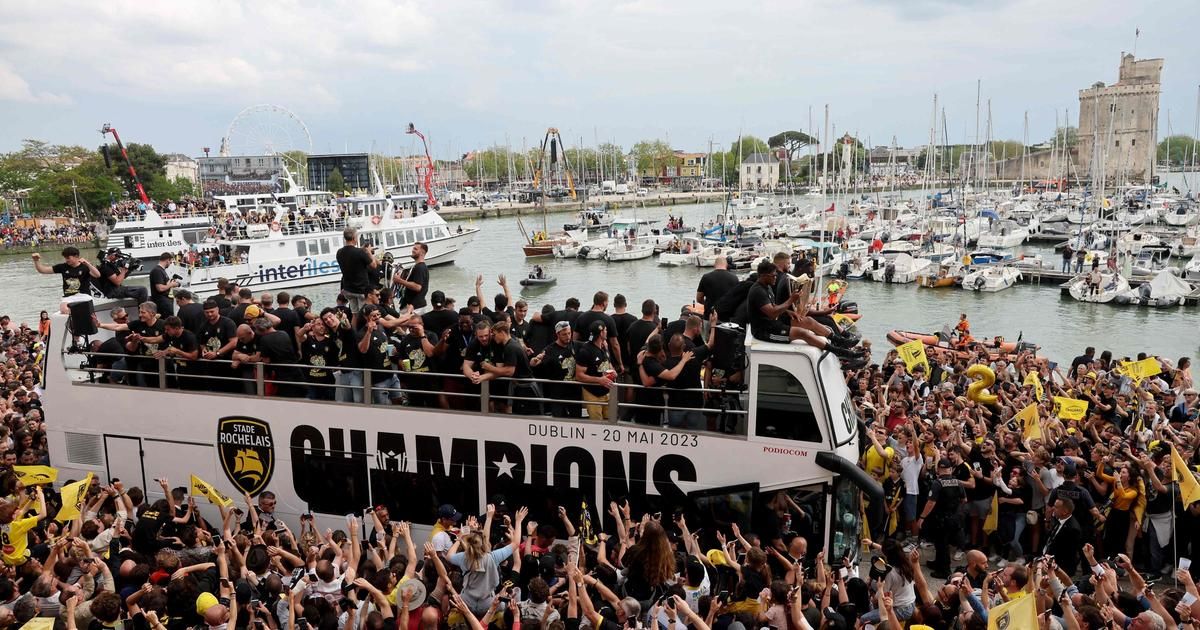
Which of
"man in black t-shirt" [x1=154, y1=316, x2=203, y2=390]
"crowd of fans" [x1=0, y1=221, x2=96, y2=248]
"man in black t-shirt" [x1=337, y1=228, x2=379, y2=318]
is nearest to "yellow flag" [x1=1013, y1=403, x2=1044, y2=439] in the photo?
"man in black t-shirt" [x1=337, y1=228, x2=379, y2=318]

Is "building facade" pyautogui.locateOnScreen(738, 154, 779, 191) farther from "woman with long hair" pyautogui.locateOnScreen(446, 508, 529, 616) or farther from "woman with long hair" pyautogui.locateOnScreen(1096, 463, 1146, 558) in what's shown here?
"woman with long hair" pyautogui.locateOnScreen(446, 508, 529, 616)

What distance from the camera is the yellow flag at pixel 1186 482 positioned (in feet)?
24.8

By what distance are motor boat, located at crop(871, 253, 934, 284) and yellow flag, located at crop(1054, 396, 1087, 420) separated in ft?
114

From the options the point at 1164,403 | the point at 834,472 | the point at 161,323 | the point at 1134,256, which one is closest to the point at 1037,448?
the point at 834,472

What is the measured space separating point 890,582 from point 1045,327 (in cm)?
3253

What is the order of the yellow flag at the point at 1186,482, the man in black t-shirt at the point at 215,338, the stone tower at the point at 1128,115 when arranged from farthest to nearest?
1. the stone tower at the point at 1128,115
2. the man in black t-shirt at the point at 215,338
3. the yellow flag at the point at 1186,482

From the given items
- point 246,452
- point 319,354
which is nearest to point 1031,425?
point 319,354

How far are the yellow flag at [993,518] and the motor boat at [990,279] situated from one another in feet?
119

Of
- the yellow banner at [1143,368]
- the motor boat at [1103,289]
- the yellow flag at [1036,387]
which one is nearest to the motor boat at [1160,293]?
the motor boat at [1103,289]

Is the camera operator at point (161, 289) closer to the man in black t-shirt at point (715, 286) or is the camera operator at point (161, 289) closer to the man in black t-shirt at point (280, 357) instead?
the man in black t-shirt at point (280, 357)

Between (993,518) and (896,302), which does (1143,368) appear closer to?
(993,518)

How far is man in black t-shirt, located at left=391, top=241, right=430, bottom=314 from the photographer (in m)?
10.3

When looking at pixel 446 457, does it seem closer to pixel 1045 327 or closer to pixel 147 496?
pixel 147 496

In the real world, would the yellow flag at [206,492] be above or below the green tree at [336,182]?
below
